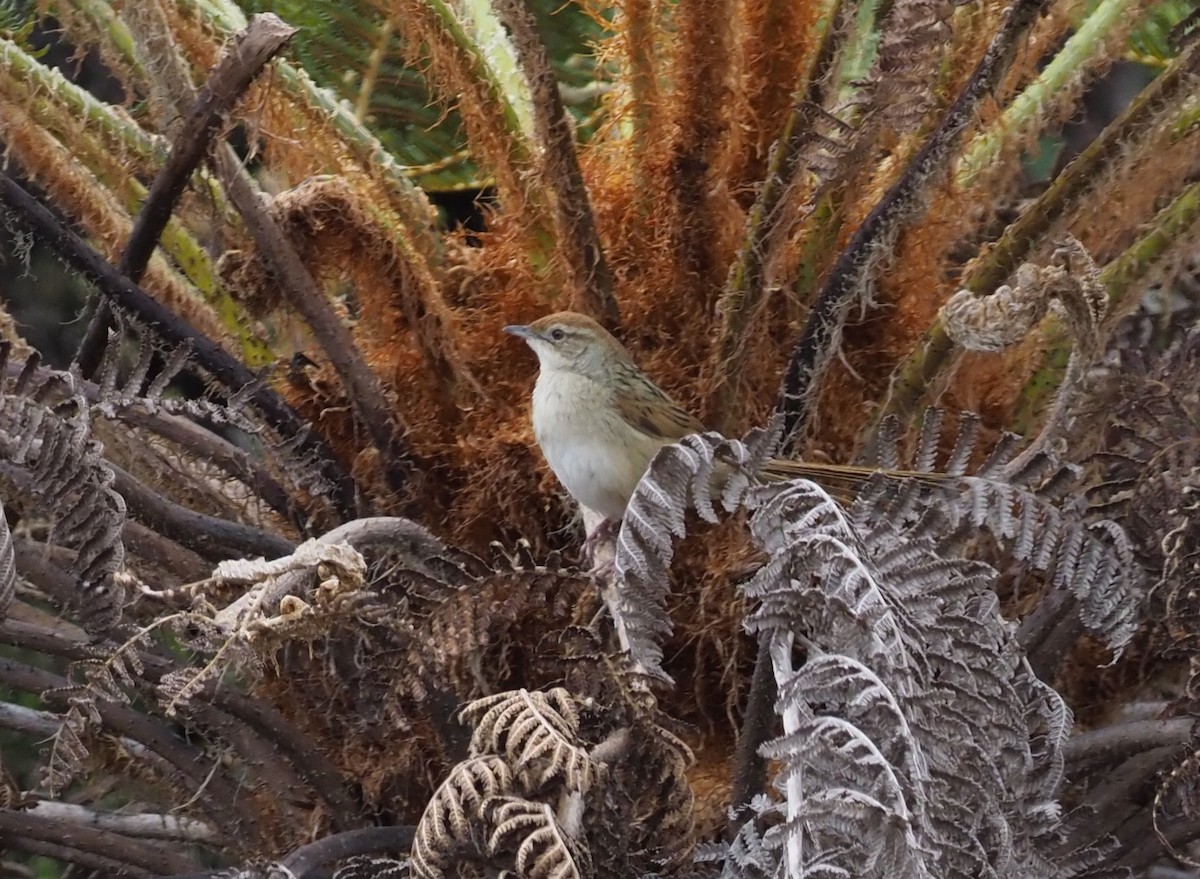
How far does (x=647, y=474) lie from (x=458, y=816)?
377 mm

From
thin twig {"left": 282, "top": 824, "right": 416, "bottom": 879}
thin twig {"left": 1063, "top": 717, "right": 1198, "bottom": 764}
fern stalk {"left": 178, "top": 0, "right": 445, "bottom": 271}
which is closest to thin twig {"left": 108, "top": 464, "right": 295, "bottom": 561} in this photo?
thin twig {"left": 282, "top": 824, "right": 416, "bottom": 879}

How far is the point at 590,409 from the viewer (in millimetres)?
1954

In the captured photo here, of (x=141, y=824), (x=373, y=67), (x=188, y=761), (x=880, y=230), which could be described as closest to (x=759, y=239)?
(x=880, y=230)

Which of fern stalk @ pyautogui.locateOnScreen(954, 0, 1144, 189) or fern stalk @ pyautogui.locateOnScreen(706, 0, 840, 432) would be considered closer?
fern stalk @ pyautogui.locateOnScreen(706, 0, 840, 432)

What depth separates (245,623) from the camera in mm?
1115

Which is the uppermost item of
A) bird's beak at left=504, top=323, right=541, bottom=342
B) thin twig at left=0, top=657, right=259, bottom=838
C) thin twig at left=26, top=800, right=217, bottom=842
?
bird's beak at left=504, top=323, right=541, bottom=342

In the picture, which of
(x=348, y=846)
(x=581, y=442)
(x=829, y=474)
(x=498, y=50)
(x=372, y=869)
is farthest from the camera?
(x=498, y=50)

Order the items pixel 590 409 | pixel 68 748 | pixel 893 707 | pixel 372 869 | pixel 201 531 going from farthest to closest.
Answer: pixel 590 409 < pixel 201 531 < pixel 372 869 < pixel 68 748 < pixel 893 707

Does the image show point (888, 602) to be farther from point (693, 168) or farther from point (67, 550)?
point (67, 550)

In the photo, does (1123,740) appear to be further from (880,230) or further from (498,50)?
(498,50)

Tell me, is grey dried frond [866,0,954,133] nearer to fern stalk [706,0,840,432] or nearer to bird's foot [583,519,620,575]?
fern stalk [706,0,840,432]

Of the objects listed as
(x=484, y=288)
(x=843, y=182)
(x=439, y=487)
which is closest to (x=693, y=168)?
(x=843, y=182)

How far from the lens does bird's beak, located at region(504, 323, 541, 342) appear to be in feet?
6.27

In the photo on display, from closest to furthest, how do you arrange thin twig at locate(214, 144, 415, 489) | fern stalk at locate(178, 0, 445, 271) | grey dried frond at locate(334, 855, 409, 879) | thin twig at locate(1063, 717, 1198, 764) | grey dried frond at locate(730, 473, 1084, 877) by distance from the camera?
1. grey dried frond at locate(730, 473, 1084, 877)
2. grey dried frond at locate(334, 855, 409, 879)
3. thin twig at locate(1063, 717, 1198, 764)
4. thin twig at locate(214, 144, 415, 489)
5. fern stalk at locate(178, 0, 445, 271)
